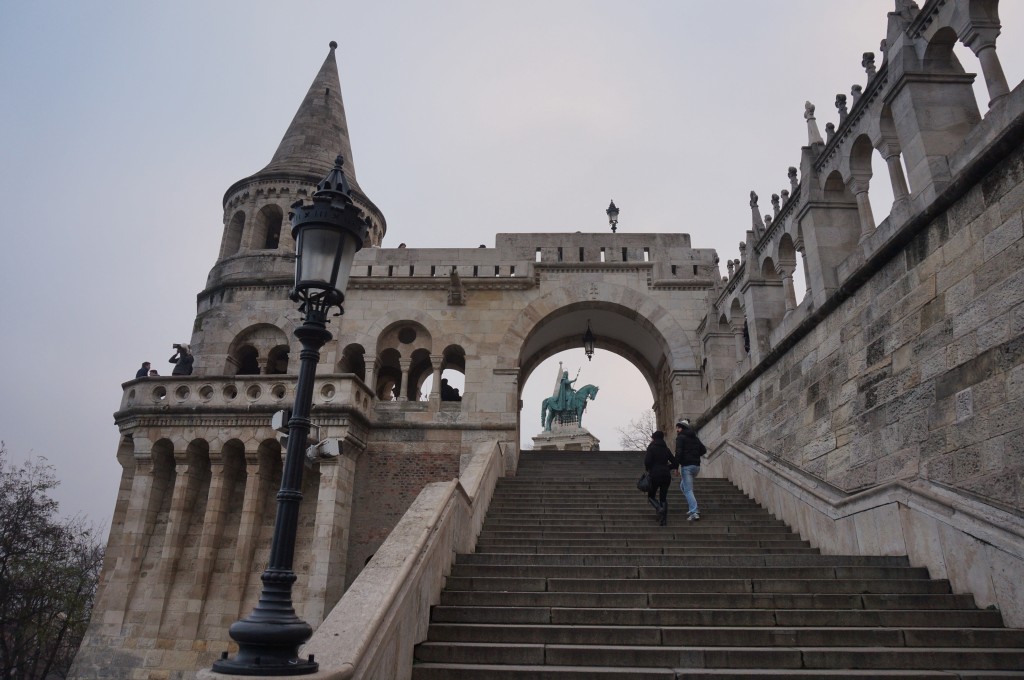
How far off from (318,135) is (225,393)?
1075 cm

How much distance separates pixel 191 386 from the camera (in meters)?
15.3

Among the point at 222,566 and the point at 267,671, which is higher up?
the point at 222,566

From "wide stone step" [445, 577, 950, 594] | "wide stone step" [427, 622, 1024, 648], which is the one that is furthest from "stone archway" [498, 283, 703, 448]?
"wide stone step" [427, 622, 1024, 648]

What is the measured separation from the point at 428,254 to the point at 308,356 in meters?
14.3

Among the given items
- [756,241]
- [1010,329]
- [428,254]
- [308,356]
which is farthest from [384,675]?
[428,254]

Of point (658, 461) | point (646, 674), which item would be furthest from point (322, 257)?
point (658, 461)

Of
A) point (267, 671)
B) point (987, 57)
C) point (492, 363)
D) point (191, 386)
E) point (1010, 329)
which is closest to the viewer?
point (267, 671)

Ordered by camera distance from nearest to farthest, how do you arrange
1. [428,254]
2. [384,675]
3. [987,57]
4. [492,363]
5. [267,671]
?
[267,671]
[384,675]
[987,57]
[492,363]
[428,254]

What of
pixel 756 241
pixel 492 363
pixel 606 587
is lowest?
pixel 606 587

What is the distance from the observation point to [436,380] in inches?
655

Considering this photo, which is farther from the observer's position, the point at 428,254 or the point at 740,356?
the point at 428,254

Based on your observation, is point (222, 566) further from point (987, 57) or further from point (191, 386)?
point (987, 57)

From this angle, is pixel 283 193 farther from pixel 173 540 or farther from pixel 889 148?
pixel 889 148

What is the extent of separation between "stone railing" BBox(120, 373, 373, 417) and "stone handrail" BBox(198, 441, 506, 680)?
332 inches
